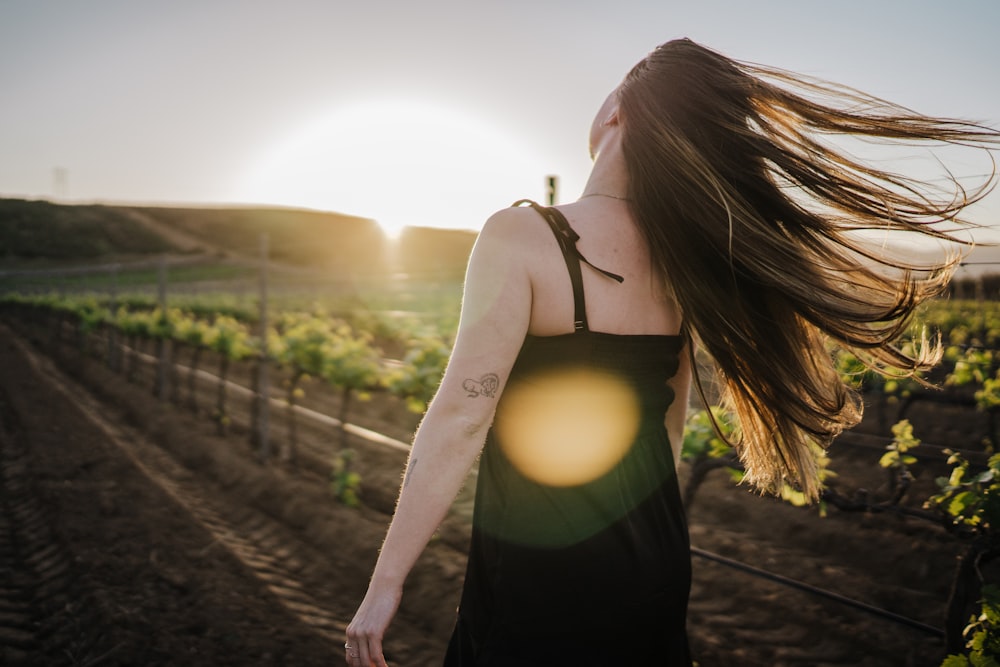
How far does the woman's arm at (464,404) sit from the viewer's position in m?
0.96

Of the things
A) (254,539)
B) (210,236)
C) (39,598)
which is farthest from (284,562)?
(210,236)

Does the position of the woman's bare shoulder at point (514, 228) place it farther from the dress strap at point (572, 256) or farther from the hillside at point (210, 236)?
the hillside at point (210, 236)

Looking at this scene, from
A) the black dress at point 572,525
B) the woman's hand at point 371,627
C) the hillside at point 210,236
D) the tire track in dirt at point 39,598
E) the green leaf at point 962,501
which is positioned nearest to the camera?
the woman's hand at point 371,627

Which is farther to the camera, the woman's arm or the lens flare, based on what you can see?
the lens flare

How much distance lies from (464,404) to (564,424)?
19 centimetres

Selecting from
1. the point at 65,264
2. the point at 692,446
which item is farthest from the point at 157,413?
the point at 65,264

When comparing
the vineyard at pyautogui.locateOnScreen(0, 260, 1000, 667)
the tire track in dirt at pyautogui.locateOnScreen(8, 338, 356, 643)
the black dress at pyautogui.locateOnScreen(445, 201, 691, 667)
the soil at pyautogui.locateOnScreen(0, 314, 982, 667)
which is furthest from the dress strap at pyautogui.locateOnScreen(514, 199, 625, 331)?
the tire track in dirt at pyautogui.locateOnScreen(8, 338, 356, 643)

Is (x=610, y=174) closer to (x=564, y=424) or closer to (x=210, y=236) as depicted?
(x=564, y=424)

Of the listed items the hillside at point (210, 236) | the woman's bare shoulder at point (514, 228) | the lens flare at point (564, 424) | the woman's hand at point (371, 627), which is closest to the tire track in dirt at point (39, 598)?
the woman's hand at point (371, 627)

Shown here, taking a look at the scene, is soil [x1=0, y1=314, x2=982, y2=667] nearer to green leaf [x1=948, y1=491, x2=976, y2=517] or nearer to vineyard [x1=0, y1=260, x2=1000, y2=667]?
vineyard [x1=0, y1=260, x2=1000, y2=667]

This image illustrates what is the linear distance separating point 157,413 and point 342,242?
65.7 meters

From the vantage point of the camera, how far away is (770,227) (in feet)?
3.92

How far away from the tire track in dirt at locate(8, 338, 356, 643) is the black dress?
114 inches

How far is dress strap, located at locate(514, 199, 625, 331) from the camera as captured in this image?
1027 millimetres
